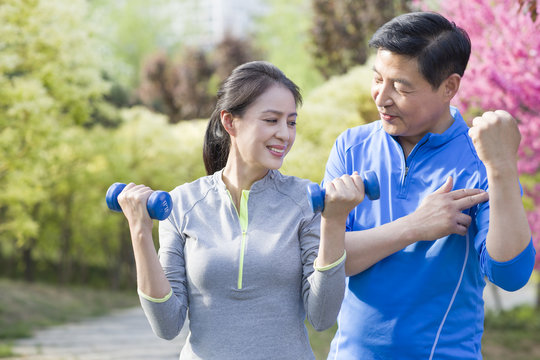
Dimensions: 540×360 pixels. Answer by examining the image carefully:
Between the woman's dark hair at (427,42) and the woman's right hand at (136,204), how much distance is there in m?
0.85

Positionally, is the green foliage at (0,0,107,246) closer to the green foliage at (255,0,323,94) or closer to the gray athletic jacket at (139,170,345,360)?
the gray athletic jacket at (139,170,345,360)

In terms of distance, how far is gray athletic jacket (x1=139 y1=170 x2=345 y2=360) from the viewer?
194 cm

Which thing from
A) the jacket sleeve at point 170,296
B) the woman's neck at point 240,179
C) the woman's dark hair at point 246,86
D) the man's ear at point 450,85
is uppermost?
the man's ear at point 450,85

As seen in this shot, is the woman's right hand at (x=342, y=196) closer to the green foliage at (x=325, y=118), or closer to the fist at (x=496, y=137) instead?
the fist at (x=496, y=137)

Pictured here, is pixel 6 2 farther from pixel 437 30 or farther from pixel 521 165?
pixel 437 30

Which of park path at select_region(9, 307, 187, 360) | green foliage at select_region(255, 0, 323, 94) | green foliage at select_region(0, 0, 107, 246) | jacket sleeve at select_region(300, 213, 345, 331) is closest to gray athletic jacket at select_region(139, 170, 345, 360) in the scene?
jacket sleeve at select_region(300, 213, 345, 331)

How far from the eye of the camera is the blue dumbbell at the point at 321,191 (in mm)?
1733

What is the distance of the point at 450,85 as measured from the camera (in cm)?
207

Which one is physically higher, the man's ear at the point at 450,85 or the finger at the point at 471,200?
the man's ear at the point at 450,85

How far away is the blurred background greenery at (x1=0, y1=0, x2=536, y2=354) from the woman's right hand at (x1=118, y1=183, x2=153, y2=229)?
0.85m

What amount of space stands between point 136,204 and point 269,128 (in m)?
0.49

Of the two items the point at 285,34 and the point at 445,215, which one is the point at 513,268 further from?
the point at 285,34

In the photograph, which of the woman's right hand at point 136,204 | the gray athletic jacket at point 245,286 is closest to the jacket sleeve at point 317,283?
the gray athletic jacket at point 245,286

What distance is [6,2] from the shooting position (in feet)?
29.9
